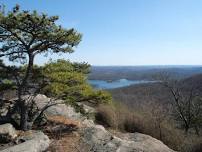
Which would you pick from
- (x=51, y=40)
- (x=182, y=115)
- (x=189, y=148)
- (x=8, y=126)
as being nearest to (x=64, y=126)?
(x=8, y=126)

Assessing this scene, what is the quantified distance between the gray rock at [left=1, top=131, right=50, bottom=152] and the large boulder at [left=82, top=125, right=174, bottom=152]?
4.44 ft

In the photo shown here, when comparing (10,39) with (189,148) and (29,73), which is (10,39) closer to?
(29,73)

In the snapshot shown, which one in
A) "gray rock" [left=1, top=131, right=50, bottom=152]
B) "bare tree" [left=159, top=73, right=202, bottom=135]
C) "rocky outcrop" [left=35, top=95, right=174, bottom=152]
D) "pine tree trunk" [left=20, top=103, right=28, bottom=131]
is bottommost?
"bare tree" [left=159, top=73, right=202, bottom=135]

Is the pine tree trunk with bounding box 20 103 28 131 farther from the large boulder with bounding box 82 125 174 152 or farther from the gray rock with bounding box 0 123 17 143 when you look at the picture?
the large boulder with bounding box 82 125 174 152

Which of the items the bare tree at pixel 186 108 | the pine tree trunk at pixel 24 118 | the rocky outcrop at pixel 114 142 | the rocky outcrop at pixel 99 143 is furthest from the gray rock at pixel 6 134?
the bare tree at pixel 186 108

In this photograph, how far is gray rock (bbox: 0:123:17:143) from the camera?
32.2ft

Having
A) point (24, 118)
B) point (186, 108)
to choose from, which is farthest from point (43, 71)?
point (186, 108)

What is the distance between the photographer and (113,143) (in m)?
10.2

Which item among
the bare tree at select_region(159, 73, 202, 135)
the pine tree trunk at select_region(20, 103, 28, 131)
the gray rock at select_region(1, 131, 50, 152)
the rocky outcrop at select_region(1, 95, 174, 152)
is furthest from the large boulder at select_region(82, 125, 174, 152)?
the bare tree at select_region(159, 73, 202, 135)

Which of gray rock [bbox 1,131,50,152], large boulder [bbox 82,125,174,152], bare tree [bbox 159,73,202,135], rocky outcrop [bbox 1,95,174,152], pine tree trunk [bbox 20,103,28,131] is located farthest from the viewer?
bare tree [bbox 159,73,202,135]

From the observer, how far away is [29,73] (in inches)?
449

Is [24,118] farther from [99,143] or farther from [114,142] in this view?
[114,142]

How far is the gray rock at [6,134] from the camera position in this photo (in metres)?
9.83

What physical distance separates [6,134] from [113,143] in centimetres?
317
